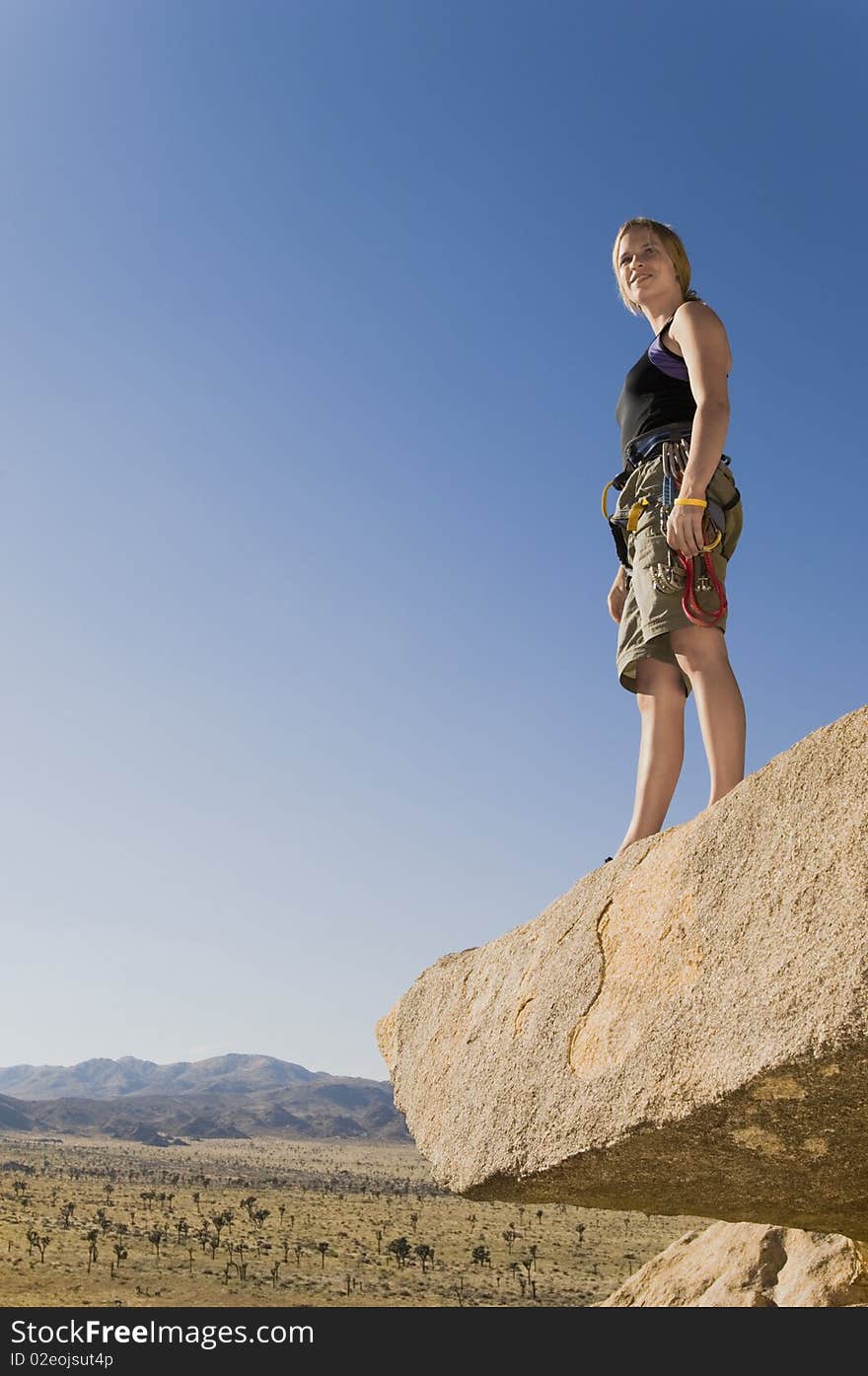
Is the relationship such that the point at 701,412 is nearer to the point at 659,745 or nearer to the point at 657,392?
the point at 657,392

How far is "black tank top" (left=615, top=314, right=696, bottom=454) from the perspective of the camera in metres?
4.27

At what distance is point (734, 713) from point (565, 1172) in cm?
180

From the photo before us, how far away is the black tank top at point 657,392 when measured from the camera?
427cm

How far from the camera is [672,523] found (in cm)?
393

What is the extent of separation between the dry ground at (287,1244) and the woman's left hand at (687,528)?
36378mm

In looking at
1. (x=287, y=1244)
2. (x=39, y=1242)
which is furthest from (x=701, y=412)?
(x=287, y=1244)

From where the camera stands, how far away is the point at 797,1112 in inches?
124

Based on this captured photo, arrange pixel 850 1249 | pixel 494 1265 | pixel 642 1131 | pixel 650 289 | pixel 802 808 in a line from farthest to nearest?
pixel 494 1265
pixel 850 1249
pixel 650 289
pixel 642 1131
pixel 802 808

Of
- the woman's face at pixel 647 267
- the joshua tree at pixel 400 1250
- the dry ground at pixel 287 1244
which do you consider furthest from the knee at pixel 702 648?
the joshua tree at pixel 400 1250

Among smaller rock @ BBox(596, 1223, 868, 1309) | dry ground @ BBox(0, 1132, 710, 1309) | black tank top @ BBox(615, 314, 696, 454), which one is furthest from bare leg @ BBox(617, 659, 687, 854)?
dry ground @ BBox(0, 1132, 710, 1309)

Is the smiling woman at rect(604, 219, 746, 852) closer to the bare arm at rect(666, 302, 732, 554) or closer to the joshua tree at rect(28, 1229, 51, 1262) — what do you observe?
the bare arm at rect(666, 302, 732, 554)

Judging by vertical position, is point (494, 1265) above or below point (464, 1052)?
below

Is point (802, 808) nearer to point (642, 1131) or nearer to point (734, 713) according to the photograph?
point (734, 713)
